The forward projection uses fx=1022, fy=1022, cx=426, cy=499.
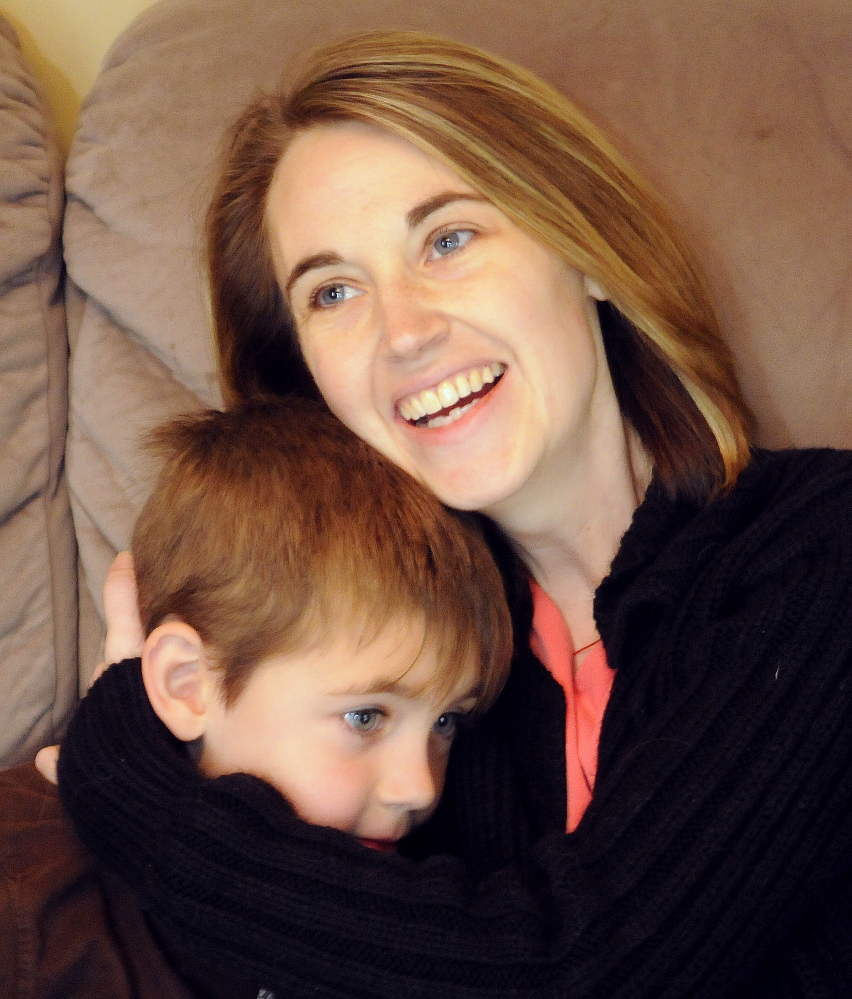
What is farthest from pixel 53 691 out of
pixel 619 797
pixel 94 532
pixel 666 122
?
pixel 666 122

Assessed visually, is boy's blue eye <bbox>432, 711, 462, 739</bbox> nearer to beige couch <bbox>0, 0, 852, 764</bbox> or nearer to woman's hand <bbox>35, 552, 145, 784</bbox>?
woman's hand <bbox>35, 552, 145, 784</bbox>

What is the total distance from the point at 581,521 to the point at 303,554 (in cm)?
33

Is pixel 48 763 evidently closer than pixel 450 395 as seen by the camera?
No

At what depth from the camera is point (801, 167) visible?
1197 millimetres

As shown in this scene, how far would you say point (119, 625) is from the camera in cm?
112

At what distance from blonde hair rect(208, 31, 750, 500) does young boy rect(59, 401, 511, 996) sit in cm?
28

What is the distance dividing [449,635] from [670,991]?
357 mm

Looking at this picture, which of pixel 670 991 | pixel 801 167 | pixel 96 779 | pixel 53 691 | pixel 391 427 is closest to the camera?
pixel 670 991

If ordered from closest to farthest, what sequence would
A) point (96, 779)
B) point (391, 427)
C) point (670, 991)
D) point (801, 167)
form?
point (670, 991)
point (96, 779)
point (391, 427)
point (801, 167)

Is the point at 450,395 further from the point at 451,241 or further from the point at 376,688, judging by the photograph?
the point at 376,688

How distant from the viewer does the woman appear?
814 mm

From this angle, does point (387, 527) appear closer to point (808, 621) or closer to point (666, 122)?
point (808, 621)

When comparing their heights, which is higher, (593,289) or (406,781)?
(593,289)

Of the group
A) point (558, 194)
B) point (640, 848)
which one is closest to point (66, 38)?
point (558, 194)
